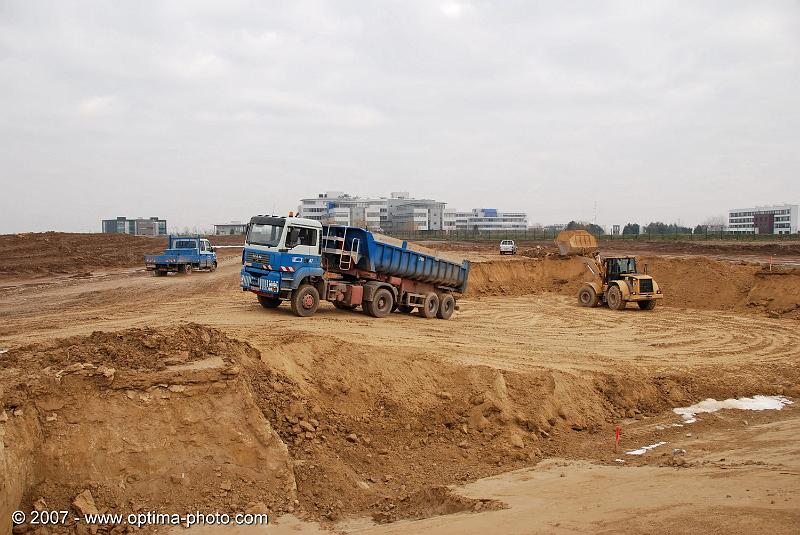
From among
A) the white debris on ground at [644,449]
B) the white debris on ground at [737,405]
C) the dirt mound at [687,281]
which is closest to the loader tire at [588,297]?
the dirt mound at [687,281]

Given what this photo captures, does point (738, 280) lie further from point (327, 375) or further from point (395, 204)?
point (395, 204)

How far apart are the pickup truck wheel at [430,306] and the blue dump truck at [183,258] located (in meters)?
20.1

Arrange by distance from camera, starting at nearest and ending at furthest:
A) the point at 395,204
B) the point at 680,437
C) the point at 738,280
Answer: the point at 680,437 → the point at 738,280 → the point at 395,204

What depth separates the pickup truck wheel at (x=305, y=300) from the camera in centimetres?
1752

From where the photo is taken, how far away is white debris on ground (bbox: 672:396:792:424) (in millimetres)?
12938

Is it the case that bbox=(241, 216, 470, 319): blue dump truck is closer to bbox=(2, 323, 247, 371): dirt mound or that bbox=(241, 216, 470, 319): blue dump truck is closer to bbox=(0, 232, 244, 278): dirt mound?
bbox=(2, 323, 247, 371): dirt mound

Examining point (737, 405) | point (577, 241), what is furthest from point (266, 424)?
point (577, 241)

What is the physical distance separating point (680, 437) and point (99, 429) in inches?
374

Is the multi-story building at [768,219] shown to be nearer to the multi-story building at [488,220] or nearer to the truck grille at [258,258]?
the multi-story building at [488,220]

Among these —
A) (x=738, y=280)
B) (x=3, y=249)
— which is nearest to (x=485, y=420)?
(x=738, y=280)

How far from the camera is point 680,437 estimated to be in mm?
11484

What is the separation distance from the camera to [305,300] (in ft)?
57.9

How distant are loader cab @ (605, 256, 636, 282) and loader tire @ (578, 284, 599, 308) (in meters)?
0.89

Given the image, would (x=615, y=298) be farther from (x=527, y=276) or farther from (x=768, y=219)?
(x=768, y=219)
